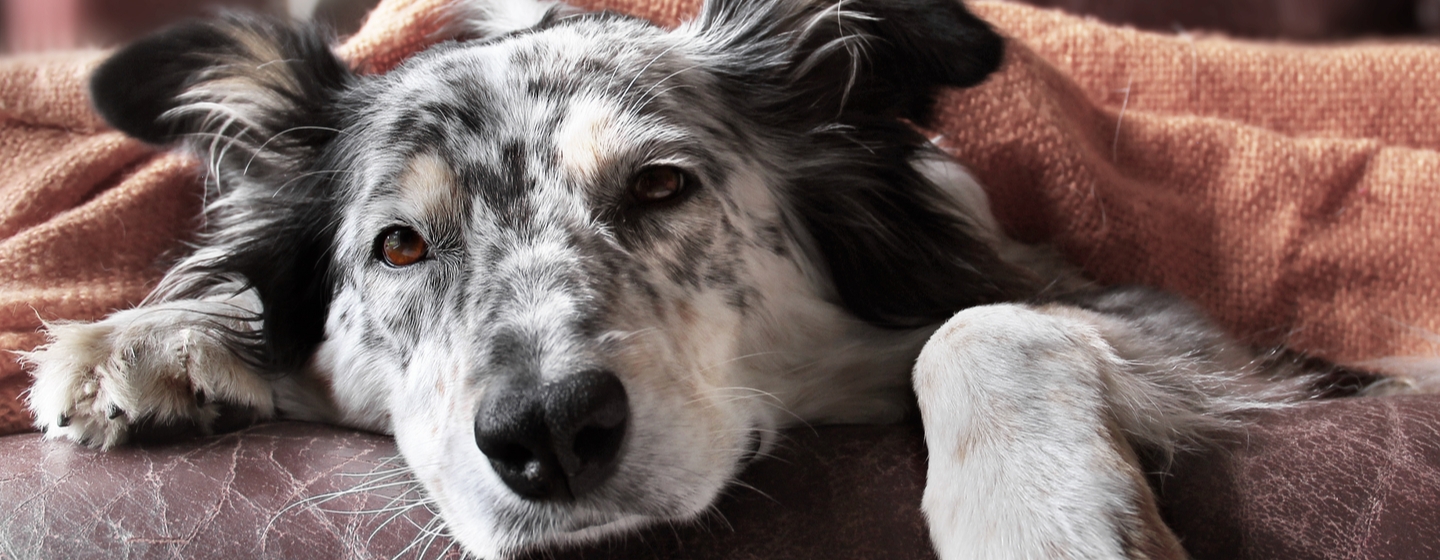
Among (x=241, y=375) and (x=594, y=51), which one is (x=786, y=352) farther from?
(x=241, y=375)

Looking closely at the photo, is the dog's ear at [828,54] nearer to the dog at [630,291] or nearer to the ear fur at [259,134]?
the dog at [630,291]

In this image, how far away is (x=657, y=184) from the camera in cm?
145

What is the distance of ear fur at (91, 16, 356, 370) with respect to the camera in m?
1.65

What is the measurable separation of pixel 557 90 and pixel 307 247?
24.1 inches

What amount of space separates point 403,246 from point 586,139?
0.36 meters

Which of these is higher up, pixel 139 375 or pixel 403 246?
pixel 403 246

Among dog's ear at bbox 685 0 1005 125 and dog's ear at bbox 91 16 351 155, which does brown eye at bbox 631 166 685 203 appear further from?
dog's ear at bbox 91 16 351 155

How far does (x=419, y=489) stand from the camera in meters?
1.23

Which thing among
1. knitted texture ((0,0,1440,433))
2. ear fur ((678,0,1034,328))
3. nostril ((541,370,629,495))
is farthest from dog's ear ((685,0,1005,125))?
nostril ((541,370,629,495))

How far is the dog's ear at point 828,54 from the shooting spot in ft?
5.34

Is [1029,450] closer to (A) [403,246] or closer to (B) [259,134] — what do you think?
(A) [403,246]

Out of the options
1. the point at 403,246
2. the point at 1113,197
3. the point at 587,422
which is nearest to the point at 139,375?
the point at 403,246

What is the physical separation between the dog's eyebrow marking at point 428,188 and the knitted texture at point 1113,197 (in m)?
0.57

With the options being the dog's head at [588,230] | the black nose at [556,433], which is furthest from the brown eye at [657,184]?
the black nose at [556,433]
